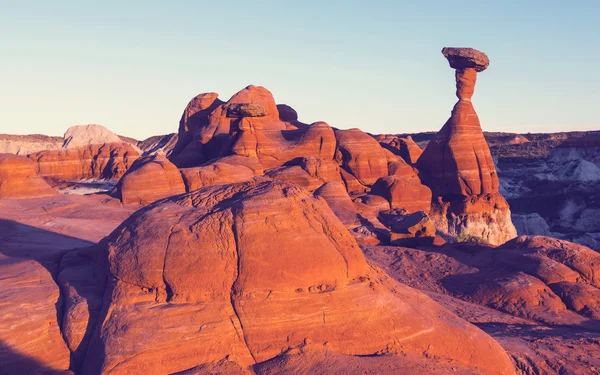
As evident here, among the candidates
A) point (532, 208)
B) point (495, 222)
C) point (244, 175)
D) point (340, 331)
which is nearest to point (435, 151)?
point (495, 222)

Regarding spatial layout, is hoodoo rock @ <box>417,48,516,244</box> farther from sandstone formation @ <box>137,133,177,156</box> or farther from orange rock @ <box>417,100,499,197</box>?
sandstone formation @ <box>137,133,177,156</box>

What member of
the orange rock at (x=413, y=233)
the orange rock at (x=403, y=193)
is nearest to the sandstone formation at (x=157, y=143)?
the orange rock at (x=403, y=193)

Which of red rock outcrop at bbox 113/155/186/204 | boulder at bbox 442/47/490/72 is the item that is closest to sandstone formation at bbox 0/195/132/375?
red rock outcrop at bbox 113/155/186/204

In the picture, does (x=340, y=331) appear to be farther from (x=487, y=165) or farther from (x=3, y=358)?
(x=487, y=165)

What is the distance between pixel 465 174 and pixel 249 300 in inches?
972

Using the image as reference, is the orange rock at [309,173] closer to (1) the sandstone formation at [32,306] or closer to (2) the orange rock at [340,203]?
(2) the orange rock at [340,203]

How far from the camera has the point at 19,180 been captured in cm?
2238

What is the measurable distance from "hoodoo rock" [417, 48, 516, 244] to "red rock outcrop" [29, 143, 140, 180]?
72.3ft

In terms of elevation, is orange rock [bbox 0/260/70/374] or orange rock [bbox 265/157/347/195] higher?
orange rock [bbox 265/157/347/195]

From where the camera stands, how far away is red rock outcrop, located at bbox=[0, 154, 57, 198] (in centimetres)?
2192

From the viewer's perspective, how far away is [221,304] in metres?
6.48

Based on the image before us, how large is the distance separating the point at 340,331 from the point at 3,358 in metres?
3.88

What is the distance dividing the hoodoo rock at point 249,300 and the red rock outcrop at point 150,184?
1576 centimetres

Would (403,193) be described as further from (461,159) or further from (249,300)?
(249,300)
